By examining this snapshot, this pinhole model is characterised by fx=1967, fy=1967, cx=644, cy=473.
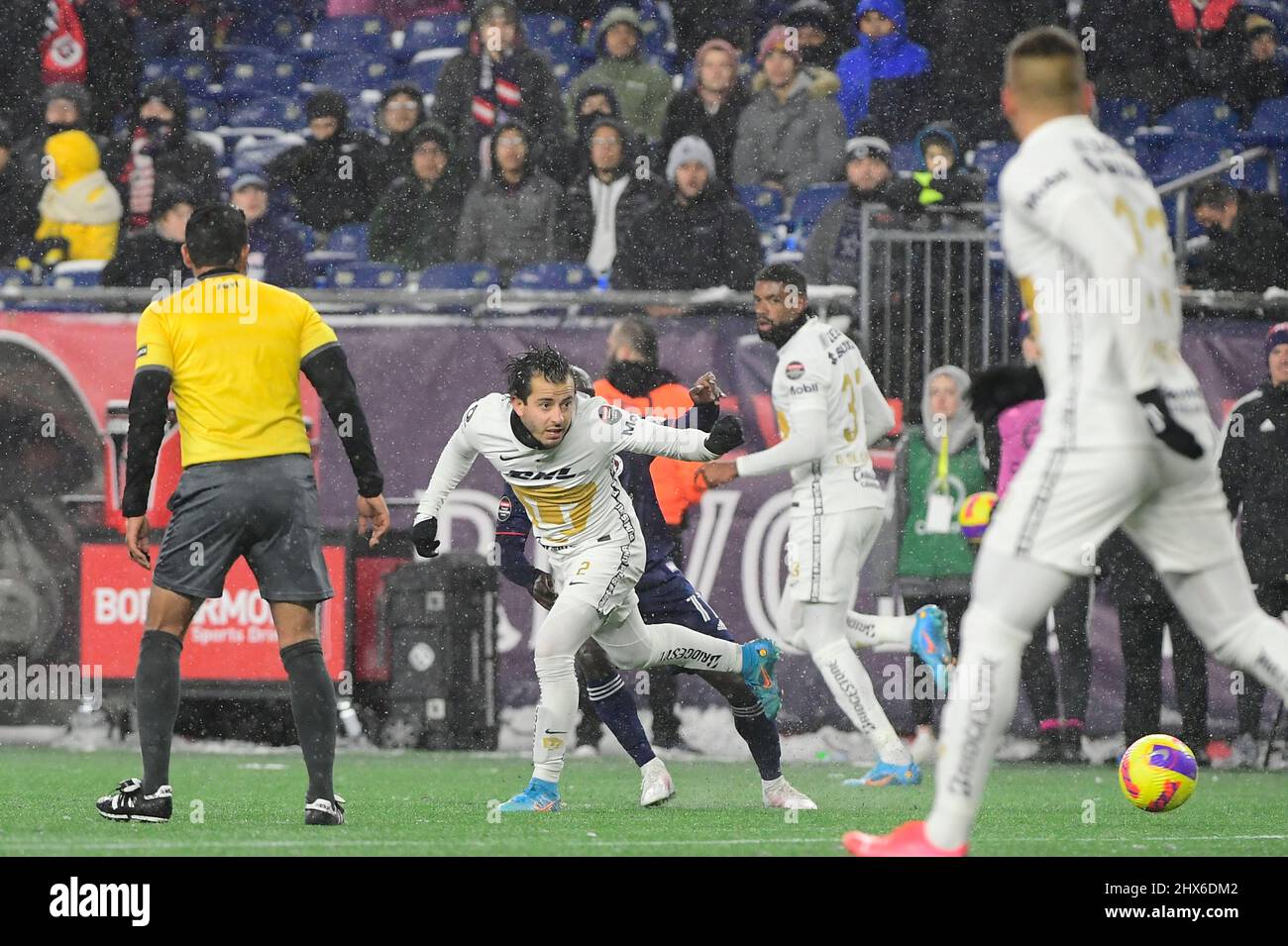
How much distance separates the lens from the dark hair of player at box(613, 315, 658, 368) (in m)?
10.8

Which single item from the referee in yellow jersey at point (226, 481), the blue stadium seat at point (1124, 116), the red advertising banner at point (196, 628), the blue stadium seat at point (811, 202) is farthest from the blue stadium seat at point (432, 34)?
the referee in yellow jersey at point (226, 481)

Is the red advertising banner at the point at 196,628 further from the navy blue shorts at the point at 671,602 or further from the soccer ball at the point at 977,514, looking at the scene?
the soccer ball at the point at 977,514

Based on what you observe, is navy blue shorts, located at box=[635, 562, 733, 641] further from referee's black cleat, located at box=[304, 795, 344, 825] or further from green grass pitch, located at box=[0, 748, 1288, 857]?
referee's black cleat, located at box=[304, 795, 344, 825]

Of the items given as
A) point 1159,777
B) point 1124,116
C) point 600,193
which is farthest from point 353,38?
point 1159,777

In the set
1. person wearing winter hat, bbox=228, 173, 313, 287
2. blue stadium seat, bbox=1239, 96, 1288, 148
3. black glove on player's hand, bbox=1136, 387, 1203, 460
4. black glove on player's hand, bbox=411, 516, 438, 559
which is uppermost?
blue stadium seat, bbox=1239, 96, 1288, 148

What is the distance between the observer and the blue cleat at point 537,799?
312 inches

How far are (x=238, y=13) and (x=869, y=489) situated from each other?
10294mm

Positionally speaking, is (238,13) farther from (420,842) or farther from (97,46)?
(420,842)

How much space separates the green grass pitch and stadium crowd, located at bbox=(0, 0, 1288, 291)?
359 centimetres

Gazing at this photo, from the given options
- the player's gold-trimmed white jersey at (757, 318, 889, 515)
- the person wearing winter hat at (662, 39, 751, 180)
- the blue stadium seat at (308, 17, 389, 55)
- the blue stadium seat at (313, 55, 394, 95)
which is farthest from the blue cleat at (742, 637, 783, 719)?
the blue stadium seat at (308, 17, 389, 55)

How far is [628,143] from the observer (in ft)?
46.3

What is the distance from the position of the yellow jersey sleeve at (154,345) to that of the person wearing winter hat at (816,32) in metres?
9.05
